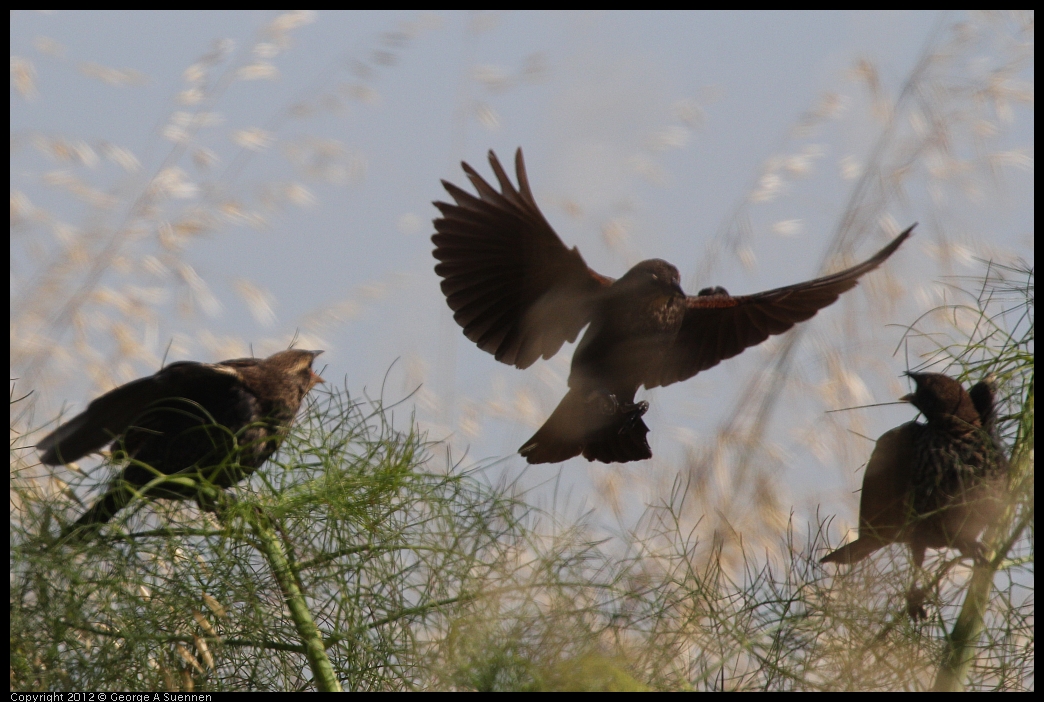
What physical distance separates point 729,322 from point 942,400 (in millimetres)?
812

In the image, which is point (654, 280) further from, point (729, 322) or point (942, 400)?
point (942, 400)

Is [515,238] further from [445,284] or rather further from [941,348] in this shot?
[941,348]

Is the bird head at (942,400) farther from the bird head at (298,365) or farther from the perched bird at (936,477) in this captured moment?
the bird head at (298,365)

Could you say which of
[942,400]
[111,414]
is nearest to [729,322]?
[942,400]

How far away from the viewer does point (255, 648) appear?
172cm

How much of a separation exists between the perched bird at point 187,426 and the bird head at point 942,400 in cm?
106

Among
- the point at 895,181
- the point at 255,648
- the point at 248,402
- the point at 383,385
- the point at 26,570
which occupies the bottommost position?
the point at 255,648

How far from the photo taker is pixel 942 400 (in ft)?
5.82

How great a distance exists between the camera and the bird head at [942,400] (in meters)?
1.77

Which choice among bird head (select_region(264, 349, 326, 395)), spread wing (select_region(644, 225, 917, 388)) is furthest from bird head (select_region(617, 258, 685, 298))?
bird head (select_region(264, 349, 326, 395))

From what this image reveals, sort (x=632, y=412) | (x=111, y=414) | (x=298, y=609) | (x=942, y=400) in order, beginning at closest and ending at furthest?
(x=298, y=609), (x=942, y=400), (x=111, y=414), (x=632, y=412)
